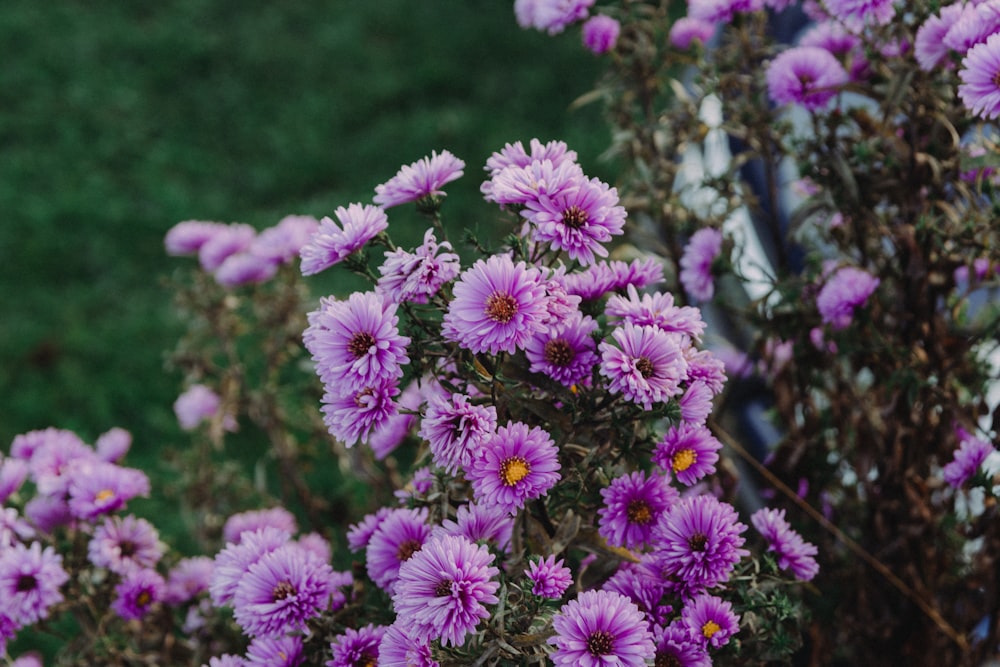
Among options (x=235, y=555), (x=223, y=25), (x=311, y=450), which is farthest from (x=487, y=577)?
(x=223, y=25)

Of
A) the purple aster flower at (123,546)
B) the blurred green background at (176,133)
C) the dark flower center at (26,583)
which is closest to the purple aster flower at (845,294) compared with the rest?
the purple aster flower at (123,546)

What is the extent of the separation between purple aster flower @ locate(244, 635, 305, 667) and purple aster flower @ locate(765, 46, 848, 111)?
0.86 meters

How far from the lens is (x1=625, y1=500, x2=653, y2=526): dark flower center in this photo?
928 millimetres

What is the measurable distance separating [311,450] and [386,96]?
195 centimetres

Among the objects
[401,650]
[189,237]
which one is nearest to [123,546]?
[401,650]

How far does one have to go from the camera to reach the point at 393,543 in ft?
3.31

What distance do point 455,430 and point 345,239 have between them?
0.20 metres

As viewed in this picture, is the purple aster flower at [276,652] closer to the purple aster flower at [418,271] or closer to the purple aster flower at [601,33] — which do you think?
the purple aster flower at [418,271]

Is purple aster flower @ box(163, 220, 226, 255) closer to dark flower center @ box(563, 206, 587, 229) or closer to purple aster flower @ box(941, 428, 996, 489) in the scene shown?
dark flower center @ box(563, 206, 587, 229)

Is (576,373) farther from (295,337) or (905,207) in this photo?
(295,337)

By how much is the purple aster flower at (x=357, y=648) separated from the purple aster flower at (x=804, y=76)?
2.63 ft

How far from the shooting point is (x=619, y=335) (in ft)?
2.81

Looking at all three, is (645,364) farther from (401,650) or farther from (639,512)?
(401,650)

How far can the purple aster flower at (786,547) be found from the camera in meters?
1.00
